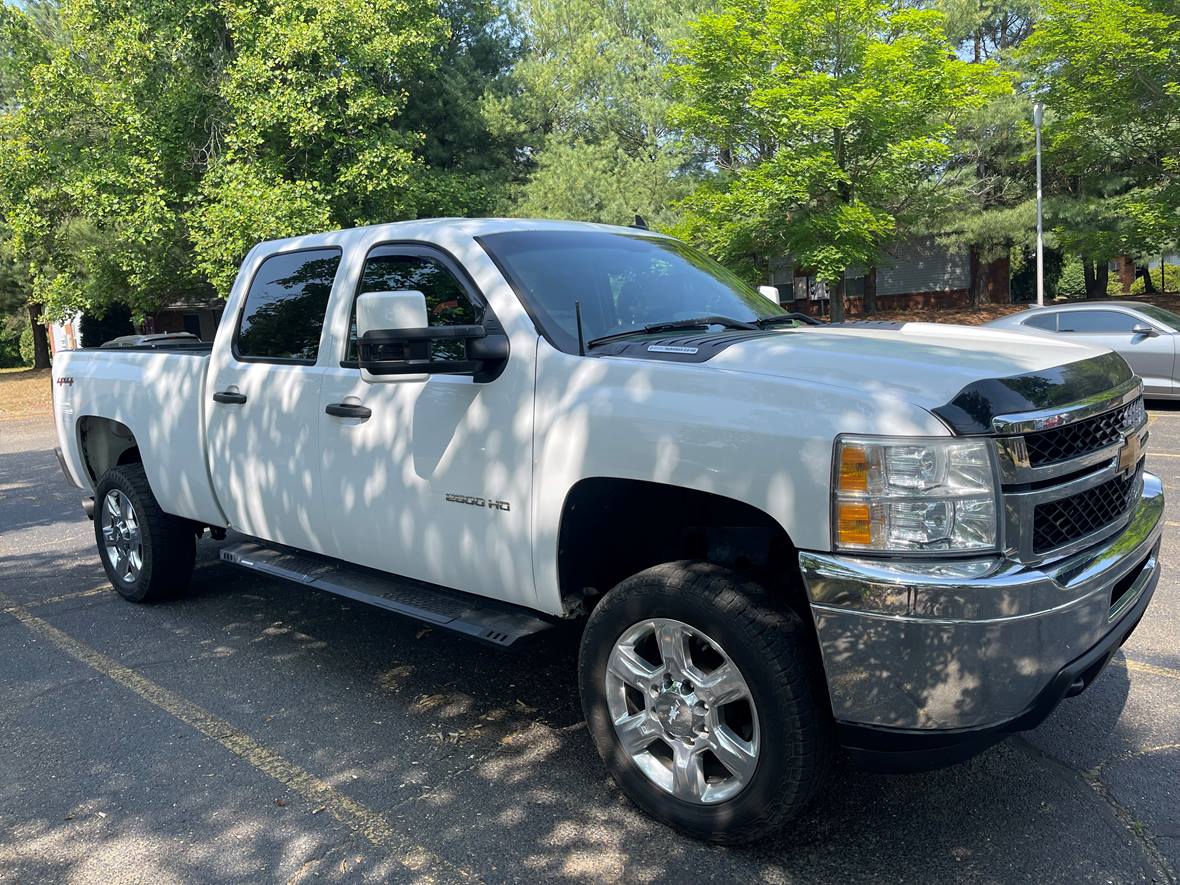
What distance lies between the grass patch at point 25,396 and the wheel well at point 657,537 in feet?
54.3

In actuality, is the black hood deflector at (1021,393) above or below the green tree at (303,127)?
below

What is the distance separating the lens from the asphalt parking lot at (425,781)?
291cm

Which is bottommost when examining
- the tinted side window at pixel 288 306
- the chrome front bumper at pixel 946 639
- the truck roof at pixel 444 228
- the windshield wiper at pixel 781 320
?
the chrome front bumper at pixel 946 639

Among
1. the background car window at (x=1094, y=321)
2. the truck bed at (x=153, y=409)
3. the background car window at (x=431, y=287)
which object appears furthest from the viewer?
the background car window at (x=1094, y=321)

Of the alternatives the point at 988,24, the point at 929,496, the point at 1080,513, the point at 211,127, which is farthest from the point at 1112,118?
the point at 929,496

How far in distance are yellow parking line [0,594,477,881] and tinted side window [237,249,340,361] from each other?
1641mm

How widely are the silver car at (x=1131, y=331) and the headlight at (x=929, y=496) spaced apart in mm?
10047

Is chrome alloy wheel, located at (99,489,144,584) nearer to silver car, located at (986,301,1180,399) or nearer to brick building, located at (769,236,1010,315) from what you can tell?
silver car, located at (986,301,1180,399)

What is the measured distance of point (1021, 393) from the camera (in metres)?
2.68

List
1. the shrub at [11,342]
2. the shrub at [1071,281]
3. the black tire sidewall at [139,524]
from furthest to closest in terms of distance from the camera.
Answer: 1. the shrub at [11,342]
2. the shrub at [1071,281]
3. the black tire sidewall at [139,524]

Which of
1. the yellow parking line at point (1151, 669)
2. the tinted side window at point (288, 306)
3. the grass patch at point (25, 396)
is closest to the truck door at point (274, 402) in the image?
the tinted side window at point (288, 306)

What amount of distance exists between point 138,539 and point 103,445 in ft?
2.90

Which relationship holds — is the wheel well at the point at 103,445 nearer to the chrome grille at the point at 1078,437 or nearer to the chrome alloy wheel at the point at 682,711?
the chrome alloy wheel at the point at 682,711

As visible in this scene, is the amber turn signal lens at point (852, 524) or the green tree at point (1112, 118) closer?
the amber turn signal lens at point (852, 524)
